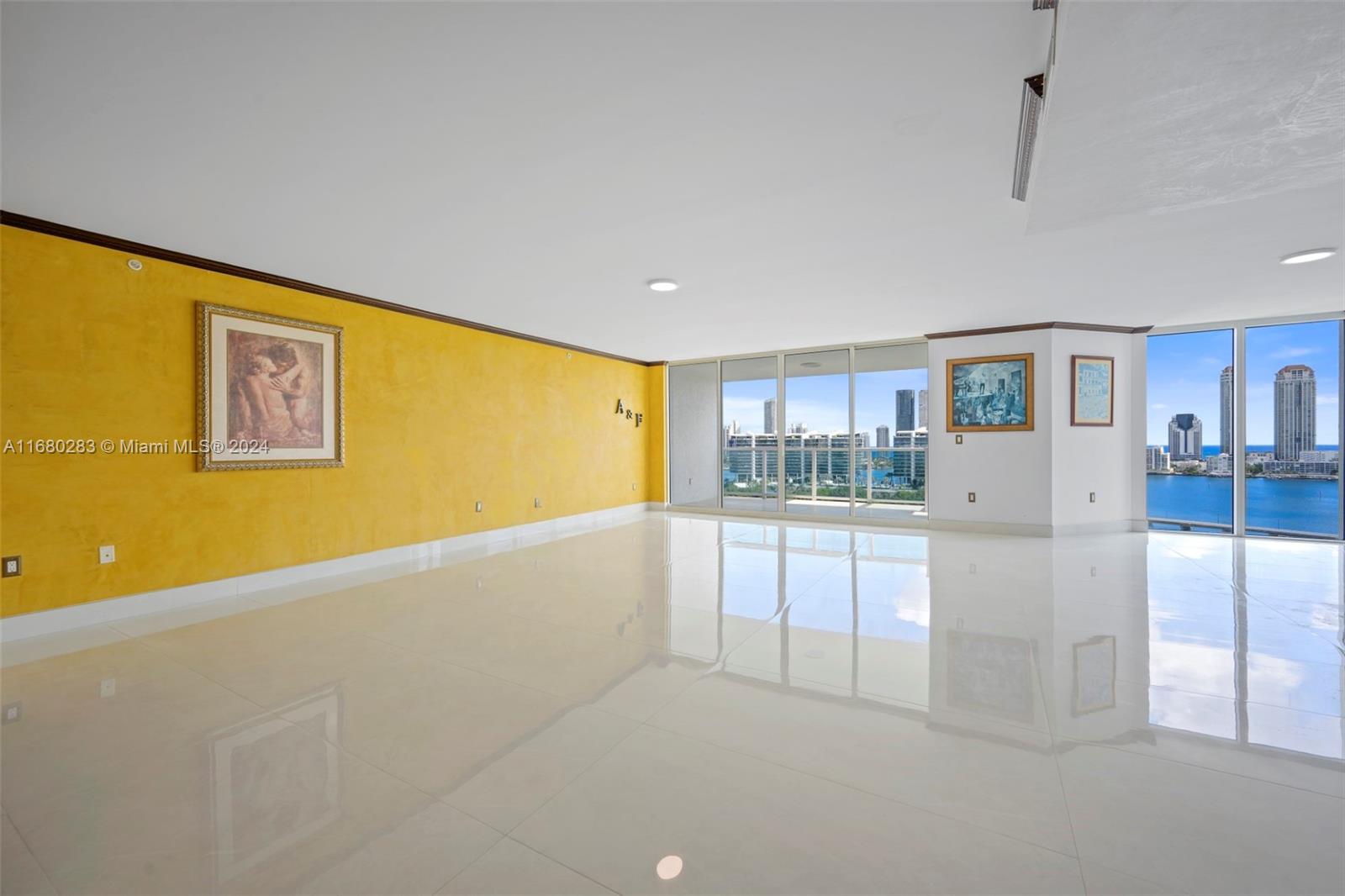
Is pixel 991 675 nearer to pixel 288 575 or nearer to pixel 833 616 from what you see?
pixel 833 616

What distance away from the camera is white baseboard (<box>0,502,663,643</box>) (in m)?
3.36

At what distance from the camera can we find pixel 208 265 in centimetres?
404

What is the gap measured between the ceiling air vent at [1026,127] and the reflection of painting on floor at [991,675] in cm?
253

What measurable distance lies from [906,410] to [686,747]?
22.5 feet

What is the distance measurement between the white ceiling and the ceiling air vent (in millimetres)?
46

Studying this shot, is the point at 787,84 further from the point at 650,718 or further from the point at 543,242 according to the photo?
the point at 650,718

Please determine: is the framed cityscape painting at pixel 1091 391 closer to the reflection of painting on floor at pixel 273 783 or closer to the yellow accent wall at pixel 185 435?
the yellow accent wall at pixel 185 435

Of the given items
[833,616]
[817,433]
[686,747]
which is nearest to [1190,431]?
[817,433]

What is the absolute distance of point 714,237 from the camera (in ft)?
11.9

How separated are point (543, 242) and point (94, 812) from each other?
3.42m

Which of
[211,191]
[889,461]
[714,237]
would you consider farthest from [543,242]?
[889,461]

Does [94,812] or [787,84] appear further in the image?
[787,84]

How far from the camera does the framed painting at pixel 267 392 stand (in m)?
4.04

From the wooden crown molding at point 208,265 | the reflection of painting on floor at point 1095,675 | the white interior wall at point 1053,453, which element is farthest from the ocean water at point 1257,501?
the wooden crown molding at point 208,265
